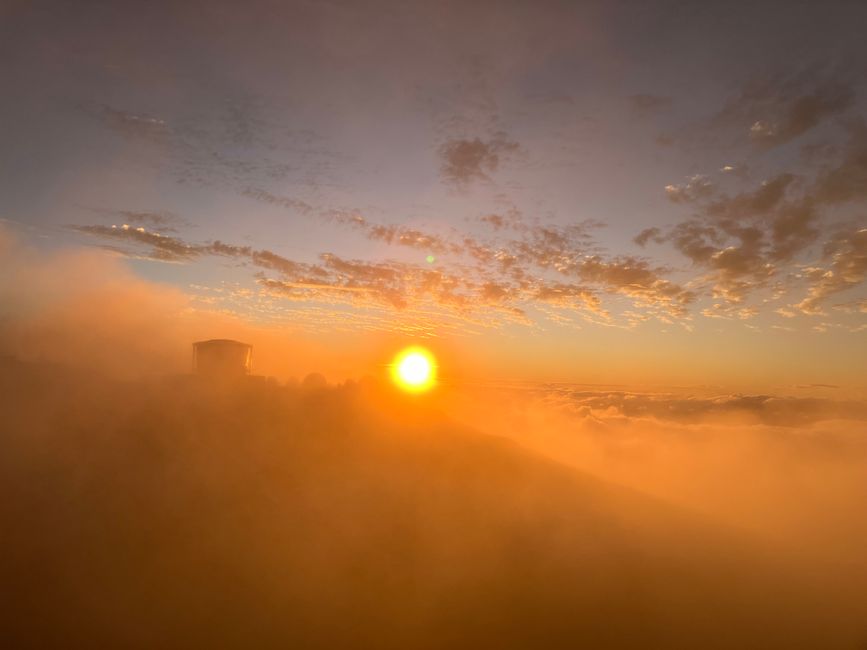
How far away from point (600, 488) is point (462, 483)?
6457 centimetres

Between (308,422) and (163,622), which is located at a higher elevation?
(308,422)

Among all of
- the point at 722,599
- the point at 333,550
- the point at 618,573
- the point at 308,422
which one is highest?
the point at 308,422

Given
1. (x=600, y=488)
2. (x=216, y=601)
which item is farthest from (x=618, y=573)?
(x=216, y=601)

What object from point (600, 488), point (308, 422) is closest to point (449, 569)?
point (308, 422)

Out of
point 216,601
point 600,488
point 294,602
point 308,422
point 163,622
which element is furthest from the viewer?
point 600,488

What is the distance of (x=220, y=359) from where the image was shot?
340 feet

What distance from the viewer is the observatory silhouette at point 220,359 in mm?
102688

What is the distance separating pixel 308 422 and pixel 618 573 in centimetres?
6882

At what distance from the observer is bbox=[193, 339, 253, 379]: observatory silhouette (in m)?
103

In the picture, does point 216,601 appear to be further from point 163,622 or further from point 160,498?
point 160,498

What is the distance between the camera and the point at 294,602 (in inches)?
2537

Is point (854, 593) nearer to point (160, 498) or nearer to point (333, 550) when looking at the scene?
point (333, 550)

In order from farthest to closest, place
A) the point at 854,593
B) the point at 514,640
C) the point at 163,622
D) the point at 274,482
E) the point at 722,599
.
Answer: the point at 854,593 < the point at 722,599 < the point at 274,482 < the point at 514,640 < the point at 163,622

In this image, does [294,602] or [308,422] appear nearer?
[294,602]
